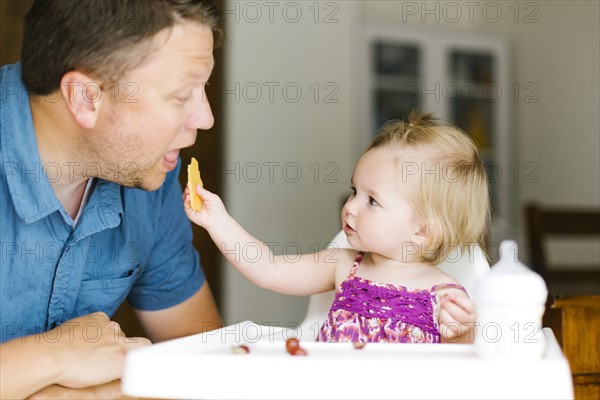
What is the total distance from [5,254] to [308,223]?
82.0 inches

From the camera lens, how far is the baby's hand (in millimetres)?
1114

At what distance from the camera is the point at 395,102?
4.32 meters

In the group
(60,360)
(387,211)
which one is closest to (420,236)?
(387,211)

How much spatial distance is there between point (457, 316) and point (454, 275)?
0.65 feet

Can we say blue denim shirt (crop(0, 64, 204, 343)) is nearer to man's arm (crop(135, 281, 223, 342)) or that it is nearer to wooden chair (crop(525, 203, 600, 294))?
man's arm (crop(135, 281, 223, 342))

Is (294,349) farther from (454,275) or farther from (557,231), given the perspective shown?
(557,231)

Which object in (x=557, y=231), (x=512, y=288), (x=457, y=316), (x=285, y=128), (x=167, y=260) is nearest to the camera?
(x=512, y=288)

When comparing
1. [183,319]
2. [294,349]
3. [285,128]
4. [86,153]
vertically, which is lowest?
[183,319]

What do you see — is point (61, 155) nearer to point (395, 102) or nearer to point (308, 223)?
point (308, 223)

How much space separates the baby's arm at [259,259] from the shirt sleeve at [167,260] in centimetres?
30

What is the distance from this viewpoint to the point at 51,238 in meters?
1.22

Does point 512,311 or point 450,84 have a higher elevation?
point 450,84

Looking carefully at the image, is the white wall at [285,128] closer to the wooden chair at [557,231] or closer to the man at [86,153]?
the wooden chair at [557,231]

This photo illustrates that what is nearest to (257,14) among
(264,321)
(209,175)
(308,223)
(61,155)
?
(209,175)
